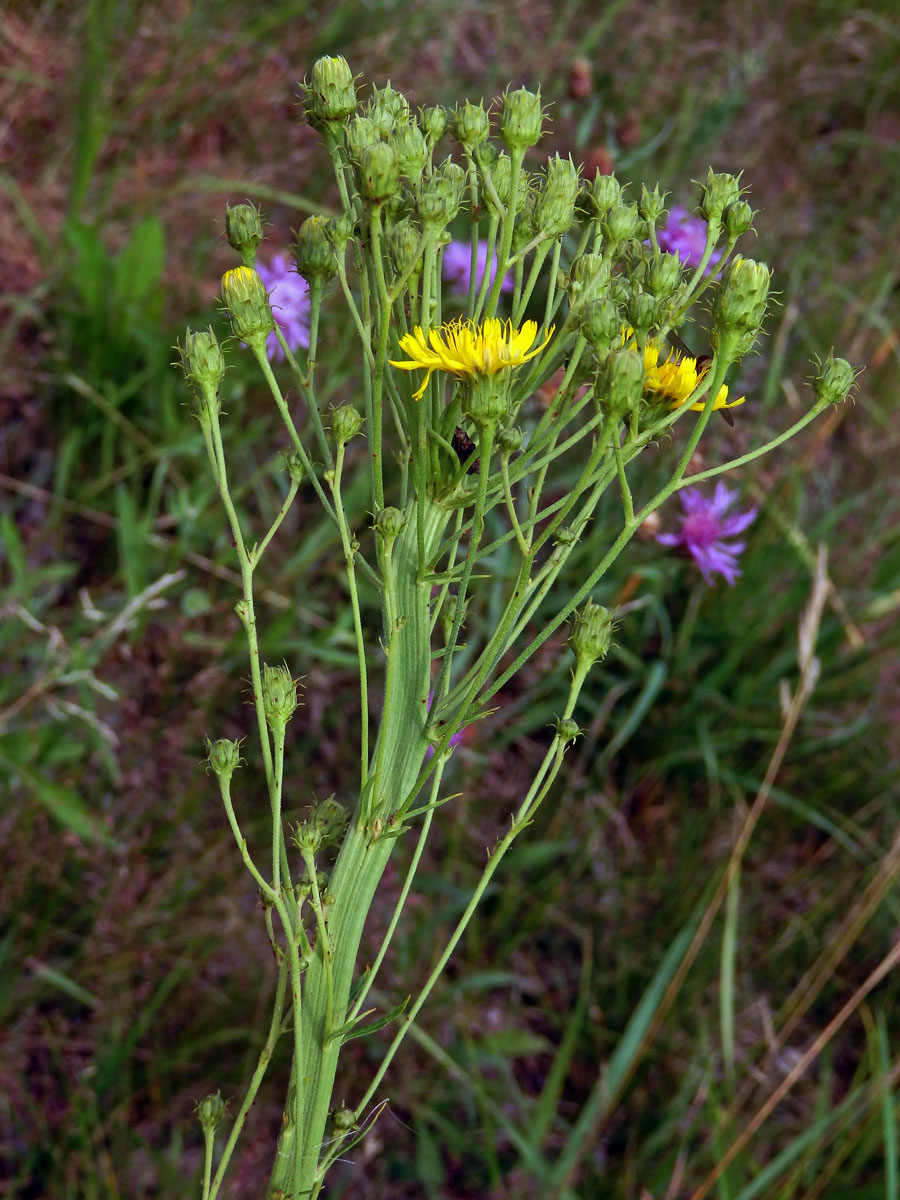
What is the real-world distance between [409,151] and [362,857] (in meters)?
0.51

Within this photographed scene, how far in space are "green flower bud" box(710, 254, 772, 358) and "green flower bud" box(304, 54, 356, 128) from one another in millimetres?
310

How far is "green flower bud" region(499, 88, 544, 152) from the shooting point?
0.84 metres

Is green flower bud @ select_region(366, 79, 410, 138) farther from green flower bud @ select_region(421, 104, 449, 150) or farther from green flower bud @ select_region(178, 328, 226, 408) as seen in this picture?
green flower bud @ select_region(178, 328, 226, 408)

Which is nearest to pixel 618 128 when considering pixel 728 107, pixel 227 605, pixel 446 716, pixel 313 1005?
pixel 728 107

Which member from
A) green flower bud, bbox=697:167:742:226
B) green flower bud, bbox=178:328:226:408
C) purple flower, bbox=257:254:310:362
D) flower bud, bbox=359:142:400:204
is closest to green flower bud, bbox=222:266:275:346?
green flower bud, bbox=178:328:226:408

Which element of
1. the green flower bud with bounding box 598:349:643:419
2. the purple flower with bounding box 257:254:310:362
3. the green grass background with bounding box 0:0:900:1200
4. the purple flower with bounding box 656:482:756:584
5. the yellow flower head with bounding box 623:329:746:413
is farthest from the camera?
the purple flower with bounding box 257:254:310:362

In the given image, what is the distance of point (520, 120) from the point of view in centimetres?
84

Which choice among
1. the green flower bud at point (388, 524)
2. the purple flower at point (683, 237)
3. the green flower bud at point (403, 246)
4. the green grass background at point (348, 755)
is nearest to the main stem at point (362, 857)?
the green flower bud at point (388, 524)

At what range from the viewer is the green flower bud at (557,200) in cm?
82

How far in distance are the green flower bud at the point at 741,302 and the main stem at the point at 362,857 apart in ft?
0.81

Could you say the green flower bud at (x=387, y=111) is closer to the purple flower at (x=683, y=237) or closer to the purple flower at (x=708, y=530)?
the purple flower at (x=708, y=530)

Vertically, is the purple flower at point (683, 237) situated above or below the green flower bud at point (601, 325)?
below

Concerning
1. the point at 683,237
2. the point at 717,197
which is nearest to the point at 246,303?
the point at 717,197

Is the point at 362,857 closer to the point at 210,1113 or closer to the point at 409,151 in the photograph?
the point at 210,1113
